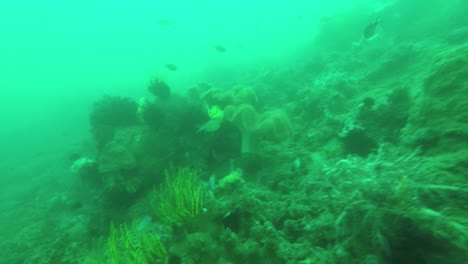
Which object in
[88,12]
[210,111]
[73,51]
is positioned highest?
[88,12]

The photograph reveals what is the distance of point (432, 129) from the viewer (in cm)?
381

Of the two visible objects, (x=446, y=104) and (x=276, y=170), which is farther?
(x=276, y=170)

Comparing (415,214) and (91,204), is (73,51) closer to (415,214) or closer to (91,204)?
(91,204)

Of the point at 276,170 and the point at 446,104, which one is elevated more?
the point at 446,104

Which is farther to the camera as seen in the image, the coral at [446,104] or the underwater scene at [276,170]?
the coral at [446,104]

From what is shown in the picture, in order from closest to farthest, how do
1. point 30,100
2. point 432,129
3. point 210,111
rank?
point 432,129 → point 210,111 → point 30,100

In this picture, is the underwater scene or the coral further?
→ the coral

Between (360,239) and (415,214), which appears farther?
(360,239)

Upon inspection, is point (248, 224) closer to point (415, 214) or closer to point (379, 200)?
point (379, 200)

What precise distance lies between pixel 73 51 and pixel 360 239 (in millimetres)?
110745

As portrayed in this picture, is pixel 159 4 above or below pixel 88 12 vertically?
above

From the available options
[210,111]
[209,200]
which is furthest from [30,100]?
[209,200]

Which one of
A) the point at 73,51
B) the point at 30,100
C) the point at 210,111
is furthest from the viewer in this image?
the point at 73,51

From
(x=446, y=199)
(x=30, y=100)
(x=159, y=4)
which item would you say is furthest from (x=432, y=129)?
(x=159, y=4)
